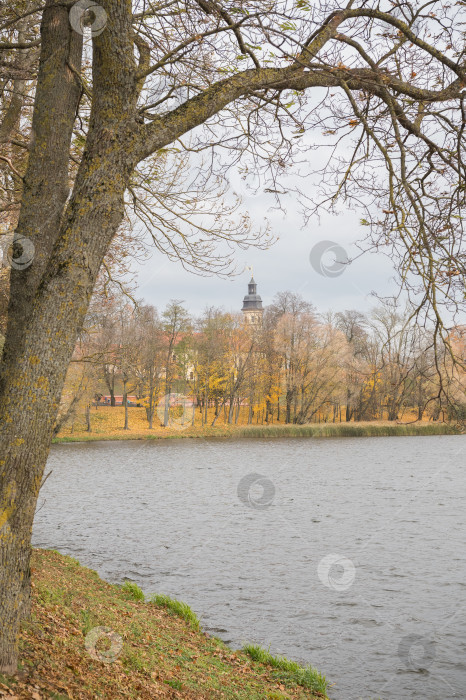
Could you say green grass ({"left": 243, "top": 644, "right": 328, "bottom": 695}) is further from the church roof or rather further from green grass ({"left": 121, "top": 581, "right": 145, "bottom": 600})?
the church roof

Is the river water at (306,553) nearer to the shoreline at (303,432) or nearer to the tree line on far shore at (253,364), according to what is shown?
the shoreline at (303,432)

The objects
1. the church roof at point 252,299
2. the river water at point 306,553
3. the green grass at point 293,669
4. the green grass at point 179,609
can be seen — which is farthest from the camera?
the church roof at point 252,299

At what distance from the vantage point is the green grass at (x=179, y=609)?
8797 mm

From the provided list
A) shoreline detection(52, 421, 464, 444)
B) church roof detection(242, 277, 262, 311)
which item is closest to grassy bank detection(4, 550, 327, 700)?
shoreline detection(52, 421, 464, 444)

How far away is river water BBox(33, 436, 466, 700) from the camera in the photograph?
8906 millimetres

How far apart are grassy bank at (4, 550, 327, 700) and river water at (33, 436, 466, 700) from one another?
785mm

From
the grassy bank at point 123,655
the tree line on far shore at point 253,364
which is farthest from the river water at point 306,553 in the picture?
the tree line on far shore at point 253,364

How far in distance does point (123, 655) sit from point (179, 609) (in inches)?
137

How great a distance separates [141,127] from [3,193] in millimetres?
4881

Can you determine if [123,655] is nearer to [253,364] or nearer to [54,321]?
[54,321]

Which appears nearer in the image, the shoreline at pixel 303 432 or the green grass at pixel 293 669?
the green grass at pixel 293 669

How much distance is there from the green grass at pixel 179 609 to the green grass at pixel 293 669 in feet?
3.04

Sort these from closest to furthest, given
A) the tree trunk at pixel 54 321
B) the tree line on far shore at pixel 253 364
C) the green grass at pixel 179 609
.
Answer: the tree trunk at pixel 54 321, the green grass at pixel 179 609, the tree line on far shore at pixel 253 364

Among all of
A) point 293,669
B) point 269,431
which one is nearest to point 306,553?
point 293,669
